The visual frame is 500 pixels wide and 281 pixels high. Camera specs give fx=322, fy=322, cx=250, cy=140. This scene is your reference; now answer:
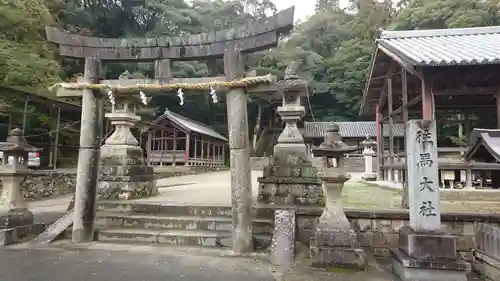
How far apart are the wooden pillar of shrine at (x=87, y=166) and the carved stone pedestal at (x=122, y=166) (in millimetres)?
1993

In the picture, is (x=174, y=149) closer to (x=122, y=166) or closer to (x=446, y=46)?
(x=122, y=166)

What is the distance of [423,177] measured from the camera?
203 inches

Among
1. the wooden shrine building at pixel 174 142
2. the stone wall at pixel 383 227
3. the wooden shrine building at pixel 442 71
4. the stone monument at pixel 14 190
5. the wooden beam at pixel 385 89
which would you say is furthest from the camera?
the wooden shrine building at pixel 174 142

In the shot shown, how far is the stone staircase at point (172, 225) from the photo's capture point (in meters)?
6.58

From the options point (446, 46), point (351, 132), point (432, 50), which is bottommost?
point (432, 50)

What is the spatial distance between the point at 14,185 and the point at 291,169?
→ 6.15 m

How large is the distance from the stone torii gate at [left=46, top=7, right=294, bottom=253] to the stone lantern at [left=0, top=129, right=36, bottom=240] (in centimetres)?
144

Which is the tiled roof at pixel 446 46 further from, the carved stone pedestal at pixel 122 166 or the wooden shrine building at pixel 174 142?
the wooden shrine building at pixel 174 142

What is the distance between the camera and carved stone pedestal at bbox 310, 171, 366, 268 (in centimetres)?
526

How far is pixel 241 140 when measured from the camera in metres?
6.03

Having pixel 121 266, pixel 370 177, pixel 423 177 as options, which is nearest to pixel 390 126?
pixel 370 177

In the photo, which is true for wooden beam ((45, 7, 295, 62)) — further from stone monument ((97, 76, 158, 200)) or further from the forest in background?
the forest in background

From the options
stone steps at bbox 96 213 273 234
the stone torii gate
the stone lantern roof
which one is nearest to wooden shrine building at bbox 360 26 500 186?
the stone torii gate

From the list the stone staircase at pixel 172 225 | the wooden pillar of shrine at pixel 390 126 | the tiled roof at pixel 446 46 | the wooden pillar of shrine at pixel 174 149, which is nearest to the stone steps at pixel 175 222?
the stone staircase at pixel 172 225
